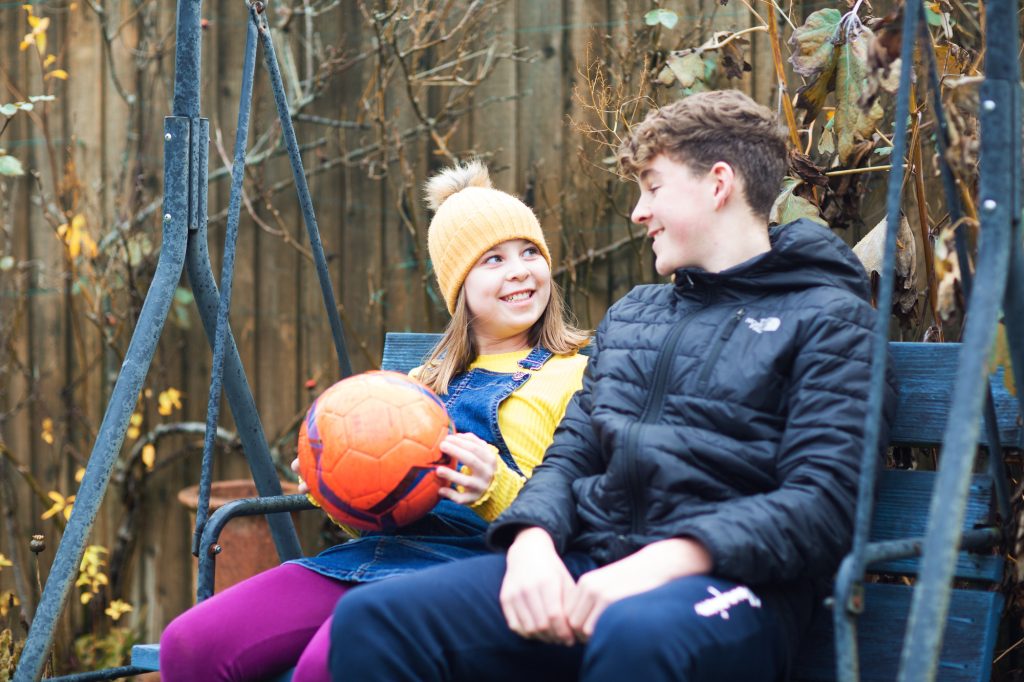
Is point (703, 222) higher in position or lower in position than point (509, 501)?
higher

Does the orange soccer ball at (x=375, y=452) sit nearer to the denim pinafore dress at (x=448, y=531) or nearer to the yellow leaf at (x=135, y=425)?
the denim pinafore dress at (x=448, y=531)

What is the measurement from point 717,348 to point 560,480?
1.27ft

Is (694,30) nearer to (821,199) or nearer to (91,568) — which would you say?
(821,199)

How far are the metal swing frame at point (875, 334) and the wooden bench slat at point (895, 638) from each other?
5.1 inches

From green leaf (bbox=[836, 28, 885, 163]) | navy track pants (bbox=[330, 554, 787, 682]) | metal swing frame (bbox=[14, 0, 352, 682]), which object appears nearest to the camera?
navy track pants (bbox=[330, 554, 787, 682])

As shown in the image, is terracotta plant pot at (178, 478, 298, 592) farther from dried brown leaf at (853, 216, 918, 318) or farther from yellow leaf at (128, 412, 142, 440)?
dried brown leaf at (853, 216, 918, 318)

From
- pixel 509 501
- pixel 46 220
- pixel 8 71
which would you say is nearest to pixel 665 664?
pixel 509 501

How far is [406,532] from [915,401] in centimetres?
106

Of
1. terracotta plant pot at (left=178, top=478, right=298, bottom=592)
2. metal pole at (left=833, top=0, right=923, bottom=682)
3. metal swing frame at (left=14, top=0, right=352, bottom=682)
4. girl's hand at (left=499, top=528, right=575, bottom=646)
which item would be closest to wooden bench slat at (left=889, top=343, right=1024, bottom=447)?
metal pole at (left=833, top=0, right=923, bottom=682)

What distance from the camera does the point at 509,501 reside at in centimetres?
231

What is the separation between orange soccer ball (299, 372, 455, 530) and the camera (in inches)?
83.8

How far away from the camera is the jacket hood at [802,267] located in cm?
212

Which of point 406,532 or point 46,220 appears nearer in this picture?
point 406,532

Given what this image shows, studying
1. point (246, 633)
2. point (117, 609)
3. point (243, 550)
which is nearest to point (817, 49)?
point (246, 633)
